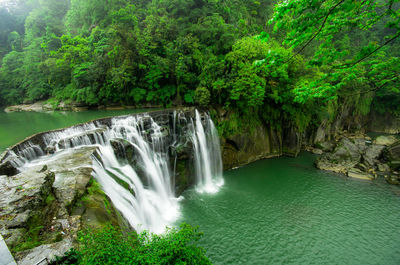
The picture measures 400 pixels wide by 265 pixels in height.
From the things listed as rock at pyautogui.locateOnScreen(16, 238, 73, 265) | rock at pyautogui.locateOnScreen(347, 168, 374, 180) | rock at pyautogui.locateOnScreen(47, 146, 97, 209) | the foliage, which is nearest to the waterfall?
rock at pyautogui.locateOnScreen(47, 146, 97, 209)

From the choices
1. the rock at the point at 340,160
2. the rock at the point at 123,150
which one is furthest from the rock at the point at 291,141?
the rock at the point at 123,150

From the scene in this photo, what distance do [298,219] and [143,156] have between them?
8.42 metres

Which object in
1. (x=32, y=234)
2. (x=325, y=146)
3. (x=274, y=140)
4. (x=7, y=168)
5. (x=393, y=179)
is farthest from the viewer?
(x=325, y=146)

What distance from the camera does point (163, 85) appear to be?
18.2 meters

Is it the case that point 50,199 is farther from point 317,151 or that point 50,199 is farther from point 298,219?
point 317,151

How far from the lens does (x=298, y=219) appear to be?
833cm

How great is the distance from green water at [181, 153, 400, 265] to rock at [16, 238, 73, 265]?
18.0ft

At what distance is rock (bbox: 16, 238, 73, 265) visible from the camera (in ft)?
8.13

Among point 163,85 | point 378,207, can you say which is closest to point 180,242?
point 378,207

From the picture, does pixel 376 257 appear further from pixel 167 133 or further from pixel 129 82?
pixel 129 82

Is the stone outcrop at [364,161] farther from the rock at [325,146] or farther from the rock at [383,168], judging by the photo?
the rock at [325,146]

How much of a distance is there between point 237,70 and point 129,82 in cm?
1185

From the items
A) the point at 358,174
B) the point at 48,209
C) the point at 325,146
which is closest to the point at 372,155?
the point at 325,146

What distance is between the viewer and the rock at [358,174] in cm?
1169
